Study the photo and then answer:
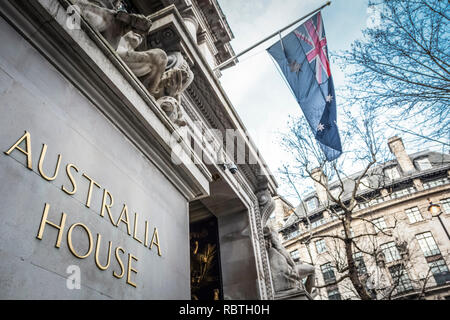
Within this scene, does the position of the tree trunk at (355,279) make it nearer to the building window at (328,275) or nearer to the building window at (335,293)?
the building window at (335,293)

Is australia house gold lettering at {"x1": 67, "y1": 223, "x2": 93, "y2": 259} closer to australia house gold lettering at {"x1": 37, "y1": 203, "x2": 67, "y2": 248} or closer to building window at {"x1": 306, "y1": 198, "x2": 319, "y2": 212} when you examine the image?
australia house gold lettering at {"x1": 37, "y1": 203, "x2": 67, "y2": 248}

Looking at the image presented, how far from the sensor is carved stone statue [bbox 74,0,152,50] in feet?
16.4

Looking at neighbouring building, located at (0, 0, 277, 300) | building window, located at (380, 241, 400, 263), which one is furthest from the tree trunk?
building window, located at (380, 241, 400, 263)

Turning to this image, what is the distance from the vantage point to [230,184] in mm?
9664

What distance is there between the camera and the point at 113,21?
530cm

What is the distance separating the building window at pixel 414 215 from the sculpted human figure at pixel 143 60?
47.2m

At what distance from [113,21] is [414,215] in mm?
48600

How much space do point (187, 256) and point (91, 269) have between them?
235 cm

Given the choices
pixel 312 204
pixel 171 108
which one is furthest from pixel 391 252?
pixel 171 108

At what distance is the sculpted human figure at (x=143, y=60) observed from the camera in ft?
18.1

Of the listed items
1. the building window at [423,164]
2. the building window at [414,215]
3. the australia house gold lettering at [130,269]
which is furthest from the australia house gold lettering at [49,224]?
the building window at [423,164]

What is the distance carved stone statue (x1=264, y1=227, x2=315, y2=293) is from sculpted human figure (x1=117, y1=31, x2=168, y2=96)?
7125 millimetres

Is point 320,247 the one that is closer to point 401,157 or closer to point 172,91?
point 401,157

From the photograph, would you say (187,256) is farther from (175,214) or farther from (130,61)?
(130,61)
